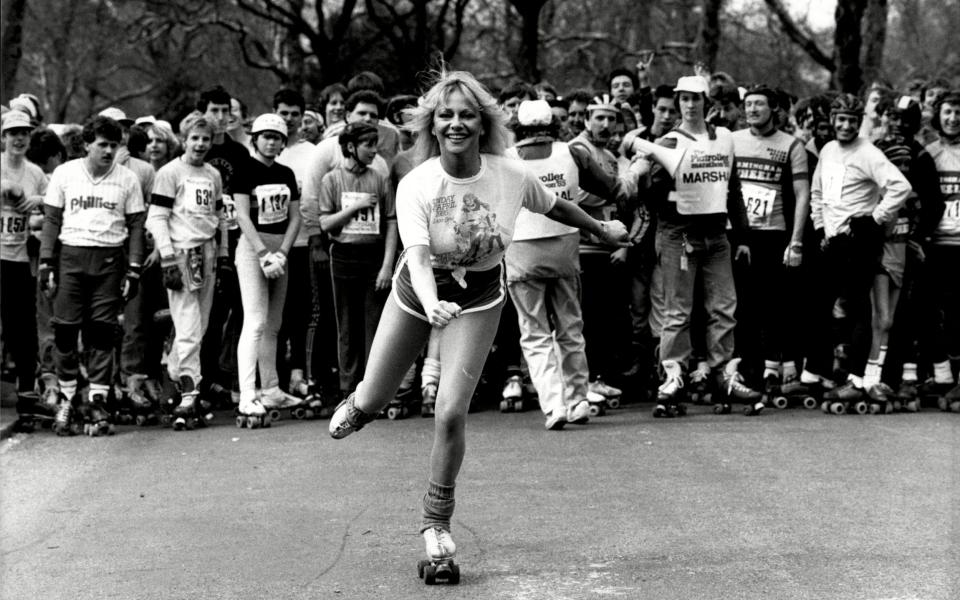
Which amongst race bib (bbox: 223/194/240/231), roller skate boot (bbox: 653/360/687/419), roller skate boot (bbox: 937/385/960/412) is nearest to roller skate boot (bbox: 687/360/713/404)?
roller skate boot (bbox: 653/360/687/419)

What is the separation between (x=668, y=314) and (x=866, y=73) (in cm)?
1366

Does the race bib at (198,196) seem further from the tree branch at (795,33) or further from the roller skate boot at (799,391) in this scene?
the tree branch at (795,33)

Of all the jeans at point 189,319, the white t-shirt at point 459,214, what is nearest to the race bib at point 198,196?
the jeans at point 189,319

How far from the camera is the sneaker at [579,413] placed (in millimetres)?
10055

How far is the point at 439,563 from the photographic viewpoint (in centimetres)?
605

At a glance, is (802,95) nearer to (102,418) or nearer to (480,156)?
(102,418)

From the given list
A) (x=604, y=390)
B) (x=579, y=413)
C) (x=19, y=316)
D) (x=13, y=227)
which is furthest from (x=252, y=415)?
(x=604, y=390)

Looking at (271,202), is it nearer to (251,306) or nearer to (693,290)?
(251,306)

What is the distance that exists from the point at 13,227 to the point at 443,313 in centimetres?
633

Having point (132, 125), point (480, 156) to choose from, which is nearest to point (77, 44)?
point (132, 125)

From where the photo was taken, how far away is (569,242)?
10219 millimetres

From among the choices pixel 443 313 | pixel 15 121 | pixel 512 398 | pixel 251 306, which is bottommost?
pixel 512 398

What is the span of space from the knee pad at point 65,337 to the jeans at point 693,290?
4288mm

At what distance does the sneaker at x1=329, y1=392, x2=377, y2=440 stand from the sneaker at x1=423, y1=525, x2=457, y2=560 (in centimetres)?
65
